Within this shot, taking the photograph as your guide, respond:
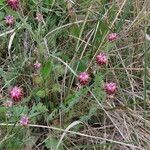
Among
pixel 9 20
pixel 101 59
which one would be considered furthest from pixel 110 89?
pixel 9 20

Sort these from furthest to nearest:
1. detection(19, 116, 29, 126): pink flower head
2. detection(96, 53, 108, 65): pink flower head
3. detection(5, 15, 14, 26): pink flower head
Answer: detection(5, 15, 14, 26): pink flower head → detection(96, 53, 108, 65): pink flower head → detection(19, 116, 29, 126): pink flower head

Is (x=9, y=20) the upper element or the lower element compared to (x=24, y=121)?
upper

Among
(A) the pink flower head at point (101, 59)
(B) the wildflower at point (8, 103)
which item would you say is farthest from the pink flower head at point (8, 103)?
(A) the pink flower head at point (101, 59)

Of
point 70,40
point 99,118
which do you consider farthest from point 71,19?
point 99,118

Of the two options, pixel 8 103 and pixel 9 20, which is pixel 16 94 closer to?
pixel 8 103

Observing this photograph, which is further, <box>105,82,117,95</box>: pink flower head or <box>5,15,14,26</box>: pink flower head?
<box>5,15,14,26</box>: pink flower head

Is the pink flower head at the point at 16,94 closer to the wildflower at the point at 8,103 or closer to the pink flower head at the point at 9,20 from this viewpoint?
the wildflower at the point at 8,103

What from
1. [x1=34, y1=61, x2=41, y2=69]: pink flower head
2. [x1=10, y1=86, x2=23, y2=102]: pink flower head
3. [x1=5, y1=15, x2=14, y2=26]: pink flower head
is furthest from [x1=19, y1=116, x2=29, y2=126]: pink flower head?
[x1=5, y1=15, x2=14, y2=26]: pink flower head

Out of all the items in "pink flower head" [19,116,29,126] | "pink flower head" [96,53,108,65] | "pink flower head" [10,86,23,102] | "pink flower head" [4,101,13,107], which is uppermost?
"pink flower head" [96,53,108,65]

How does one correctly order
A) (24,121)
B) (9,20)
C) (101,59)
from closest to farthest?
(24,121) < (101,59) < (9,20)

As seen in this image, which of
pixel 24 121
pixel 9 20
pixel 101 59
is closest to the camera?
pixel 24 121

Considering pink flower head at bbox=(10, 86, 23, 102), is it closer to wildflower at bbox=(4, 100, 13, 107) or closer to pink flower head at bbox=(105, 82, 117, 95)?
wildflower at bbox=(4, 100, 13, 107)

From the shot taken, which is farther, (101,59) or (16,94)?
(101,59)

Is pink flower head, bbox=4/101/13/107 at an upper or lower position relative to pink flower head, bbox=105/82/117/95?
lower
